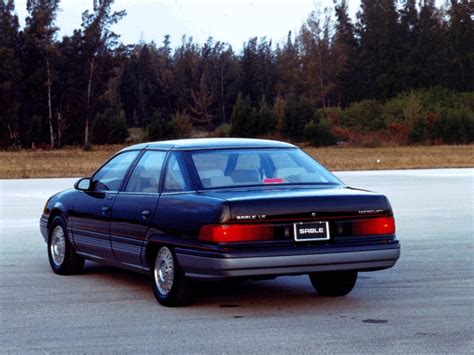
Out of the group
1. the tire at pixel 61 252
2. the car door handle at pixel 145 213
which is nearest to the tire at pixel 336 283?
the car door handle at pixel 145 213

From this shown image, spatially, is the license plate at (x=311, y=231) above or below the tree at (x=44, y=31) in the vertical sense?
below

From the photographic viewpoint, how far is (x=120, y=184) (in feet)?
34.6

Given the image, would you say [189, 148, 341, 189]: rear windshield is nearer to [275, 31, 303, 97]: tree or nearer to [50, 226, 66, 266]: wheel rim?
[50, 226, 66, 266]: wheel rim

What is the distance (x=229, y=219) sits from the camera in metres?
8.70

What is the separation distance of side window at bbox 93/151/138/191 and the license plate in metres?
2.40

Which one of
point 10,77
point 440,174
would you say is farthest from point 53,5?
point 440,174

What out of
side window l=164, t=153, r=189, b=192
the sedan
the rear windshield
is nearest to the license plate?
the sedan

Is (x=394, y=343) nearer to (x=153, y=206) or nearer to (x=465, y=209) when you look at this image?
(x=153, y=206)

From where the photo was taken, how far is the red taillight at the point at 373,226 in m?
9.12

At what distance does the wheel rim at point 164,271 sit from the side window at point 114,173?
1.38 meters

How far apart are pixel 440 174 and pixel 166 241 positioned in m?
26.0

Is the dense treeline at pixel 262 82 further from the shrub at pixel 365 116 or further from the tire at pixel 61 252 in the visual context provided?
the tire at pixel 61 252

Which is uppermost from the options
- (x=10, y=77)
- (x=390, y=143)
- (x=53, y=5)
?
(x=53, y=5)

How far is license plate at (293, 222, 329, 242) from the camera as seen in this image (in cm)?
888
